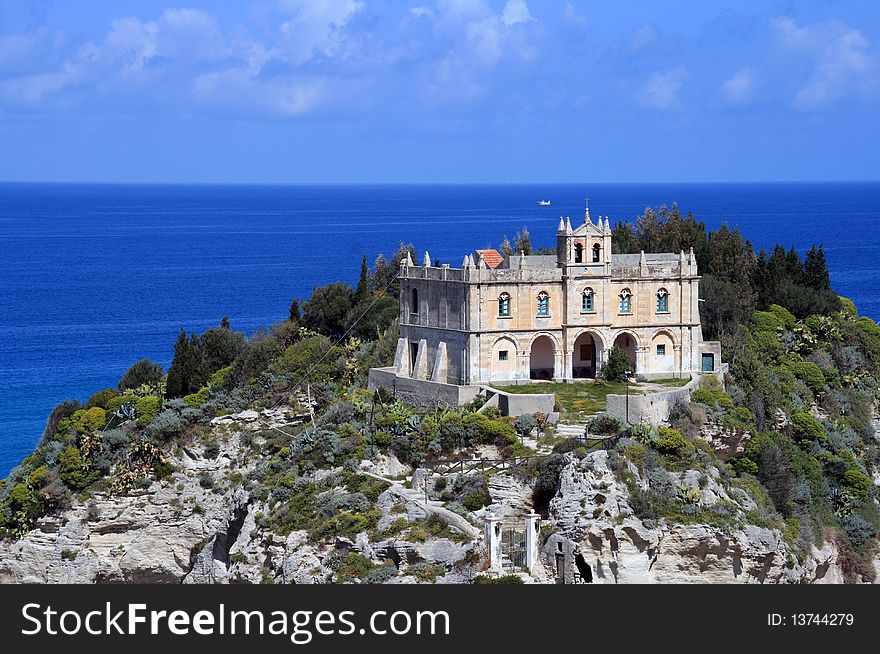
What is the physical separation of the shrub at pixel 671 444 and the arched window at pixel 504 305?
10732mm

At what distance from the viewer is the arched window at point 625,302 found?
7603 centimetres

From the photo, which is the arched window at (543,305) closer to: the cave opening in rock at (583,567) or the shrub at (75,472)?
the cave opening in rock at (583,567)

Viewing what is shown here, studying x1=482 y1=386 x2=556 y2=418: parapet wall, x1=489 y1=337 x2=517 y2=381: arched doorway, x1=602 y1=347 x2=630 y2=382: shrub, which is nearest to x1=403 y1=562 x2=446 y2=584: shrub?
x1=482 y1=386 x2=556 y2=418: parapet wall

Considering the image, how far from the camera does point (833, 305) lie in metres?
93.4

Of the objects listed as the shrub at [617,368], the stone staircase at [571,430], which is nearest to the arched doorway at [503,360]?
the shrub at [617,368]

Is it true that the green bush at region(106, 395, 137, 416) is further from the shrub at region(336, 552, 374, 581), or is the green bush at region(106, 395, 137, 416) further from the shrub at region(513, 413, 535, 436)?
the shrub at region(336, 552, 374, 581)

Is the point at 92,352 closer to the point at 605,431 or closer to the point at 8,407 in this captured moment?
the point at 8,407

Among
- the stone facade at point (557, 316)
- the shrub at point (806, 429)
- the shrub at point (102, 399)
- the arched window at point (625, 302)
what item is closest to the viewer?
the stone facade at point (557, 316)

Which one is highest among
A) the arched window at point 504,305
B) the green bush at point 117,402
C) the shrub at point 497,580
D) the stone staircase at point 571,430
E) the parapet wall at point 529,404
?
the arched window at point 504,305

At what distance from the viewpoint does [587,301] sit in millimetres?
75312

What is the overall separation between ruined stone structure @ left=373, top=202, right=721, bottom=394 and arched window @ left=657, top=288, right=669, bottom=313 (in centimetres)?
5

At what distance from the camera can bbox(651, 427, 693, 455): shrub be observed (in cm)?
6625

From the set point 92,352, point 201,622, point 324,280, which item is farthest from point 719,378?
point 324,280

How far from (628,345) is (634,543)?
54.5 feet
